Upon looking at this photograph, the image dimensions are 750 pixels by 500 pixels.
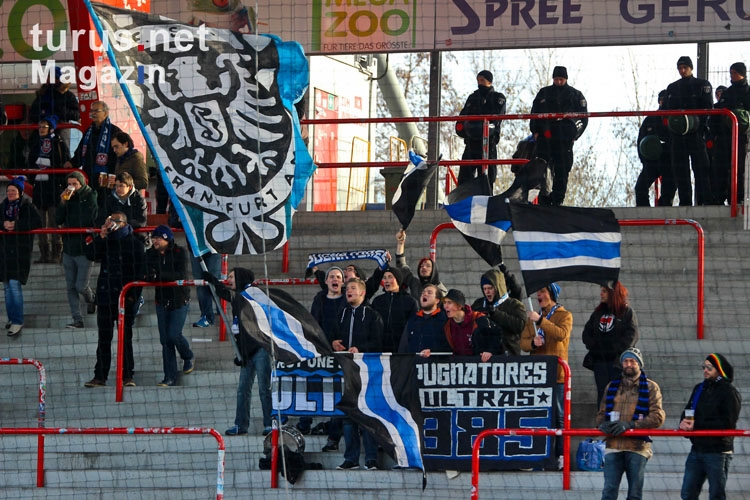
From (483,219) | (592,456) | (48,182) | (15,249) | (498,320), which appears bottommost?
(592,456)

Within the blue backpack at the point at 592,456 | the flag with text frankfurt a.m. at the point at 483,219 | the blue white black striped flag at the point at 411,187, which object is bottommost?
the blue backpack at the point at 592,456

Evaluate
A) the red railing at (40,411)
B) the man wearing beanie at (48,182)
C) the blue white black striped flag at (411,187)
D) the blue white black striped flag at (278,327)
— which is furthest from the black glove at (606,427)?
the man wearing beanie at (48,182)

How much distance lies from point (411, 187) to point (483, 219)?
1.03 meters

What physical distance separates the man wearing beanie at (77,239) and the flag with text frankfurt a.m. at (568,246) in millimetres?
5095

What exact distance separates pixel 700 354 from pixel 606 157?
20.4m

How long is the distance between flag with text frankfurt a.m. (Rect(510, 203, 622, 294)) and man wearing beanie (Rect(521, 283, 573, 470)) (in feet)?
1.98

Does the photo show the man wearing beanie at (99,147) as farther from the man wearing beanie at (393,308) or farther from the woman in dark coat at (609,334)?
the woman in dark coat at (609,334)

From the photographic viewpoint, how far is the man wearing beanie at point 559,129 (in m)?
14.6

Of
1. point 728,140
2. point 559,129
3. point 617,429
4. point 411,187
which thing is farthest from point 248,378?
point 728,140

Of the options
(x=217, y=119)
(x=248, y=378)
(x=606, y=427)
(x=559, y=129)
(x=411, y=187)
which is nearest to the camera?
(x=606, y=427)

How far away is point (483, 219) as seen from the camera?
36.2 ft

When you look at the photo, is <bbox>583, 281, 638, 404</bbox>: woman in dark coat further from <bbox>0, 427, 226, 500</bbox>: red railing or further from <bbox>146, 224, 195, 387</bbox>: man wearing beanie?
<bbox>146, 224, 195, 387</bbox>: man wearing beanie

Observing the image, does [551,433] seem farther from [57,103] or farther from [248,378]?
[57,103]

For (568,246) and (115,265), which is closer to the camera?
(568,246)
